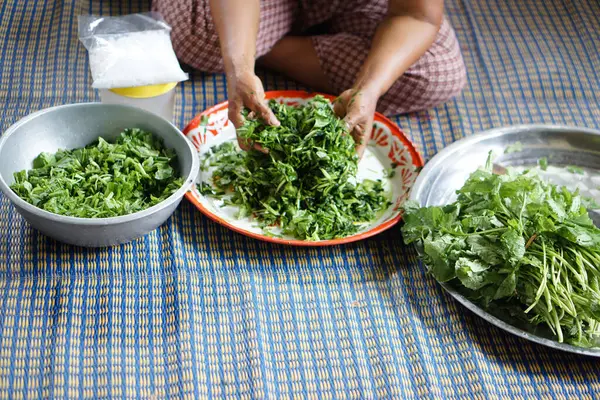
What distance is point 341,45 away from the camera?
6.53ft

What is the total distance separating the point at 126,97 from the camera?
1.65m

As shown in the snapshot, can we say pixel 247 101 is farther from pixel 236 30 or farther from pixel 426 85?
pixel 426 85

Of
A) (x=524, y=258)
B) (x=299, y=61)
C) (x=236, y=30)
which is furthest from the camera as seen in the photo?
(x=299, y=61)

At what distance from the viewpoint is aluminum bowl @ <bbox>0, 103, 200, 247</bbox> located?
1303 mm

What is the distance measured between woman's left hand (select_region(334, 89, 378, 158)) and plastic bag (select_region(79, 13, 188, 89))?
1.45 feet

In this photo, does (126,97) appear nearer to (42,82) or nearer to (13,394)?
(42,82)

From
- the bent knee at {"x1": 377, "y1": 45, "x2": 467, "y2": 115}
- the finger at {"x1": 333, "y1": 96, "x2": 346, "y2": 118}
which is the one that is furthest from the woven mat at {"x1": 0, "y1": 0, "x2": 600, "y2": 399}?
the bent knee at {"x1": 377, "y1": 45, "x2": 467, "y2": 115}

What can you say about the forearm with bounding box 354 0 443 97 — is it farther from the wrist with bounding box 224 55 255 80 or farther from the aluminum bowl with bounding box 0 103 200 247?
the aluminum bowl with bounding box 0 103 200 247

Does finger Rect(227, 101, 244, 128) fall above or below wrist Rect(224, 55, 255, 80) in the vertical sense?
below

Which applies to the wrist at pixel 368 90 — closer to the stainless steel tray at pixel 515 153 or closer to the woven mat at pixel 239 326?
the stainless steel tray at pixel 515 153

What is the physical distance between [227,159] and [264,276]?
38cm

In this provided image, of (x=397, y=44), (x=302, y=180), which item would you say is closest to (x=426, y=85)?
(x=397, y=44)

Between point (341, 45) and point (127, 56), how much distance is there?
28.6 inches

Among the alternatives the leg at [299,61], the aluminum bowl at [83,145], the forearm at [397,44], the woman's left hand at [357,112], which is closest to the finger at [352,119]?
the woman's left hand at [357,112]
